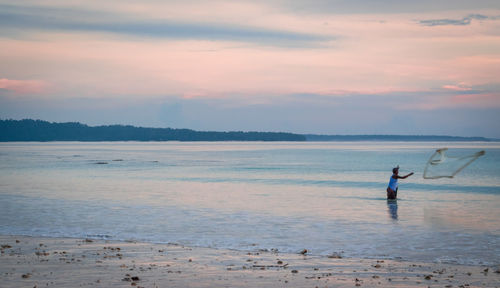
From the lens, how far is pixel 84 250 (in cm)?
1424

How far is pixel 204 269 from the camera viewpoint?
11.8 m

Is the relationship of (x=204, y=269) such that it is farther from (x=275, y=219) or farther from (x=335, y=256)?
(x=275, y=219)

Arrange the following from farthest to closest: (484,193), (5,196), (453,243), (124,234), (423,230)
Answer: (484,193) → (5,196) → (423,230) → (124,234) → (453,243)

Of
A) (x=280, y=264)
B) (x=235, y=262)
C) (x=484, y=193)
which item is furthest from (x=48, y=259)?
(x=484, y=193)

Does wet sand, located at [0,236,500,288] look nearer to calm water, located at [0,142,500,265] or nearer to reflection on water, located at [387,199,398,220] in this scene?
calm water, located at [0,142,500,265]

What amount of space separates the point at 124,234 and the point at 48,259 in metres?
5.27

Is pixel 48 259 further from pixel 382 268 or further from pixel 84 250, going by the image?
pixel 382 268

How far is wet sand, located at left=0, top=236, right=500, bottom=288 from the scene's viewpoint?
10438mm

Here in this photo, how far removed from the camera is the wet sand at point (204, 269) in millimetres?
10438

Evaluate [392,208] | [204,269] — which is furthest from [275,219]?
[204,269]

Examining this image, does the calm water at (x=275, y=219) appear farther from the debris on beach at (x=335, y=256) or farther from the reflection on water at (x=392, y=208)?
the debris on beach at (x=335, y=256)

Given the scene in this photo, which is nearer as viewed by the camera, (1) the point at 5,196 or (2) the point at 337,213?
(2) the point at 337,213

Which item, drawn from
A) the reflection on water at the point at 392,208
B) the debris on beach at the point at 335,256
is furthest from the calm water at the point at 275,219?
the debris on beach at the point at 335,256

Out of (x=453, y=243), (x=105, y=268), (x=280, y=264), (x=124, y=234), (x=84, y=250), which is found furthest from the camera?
(x=124, y=234)
